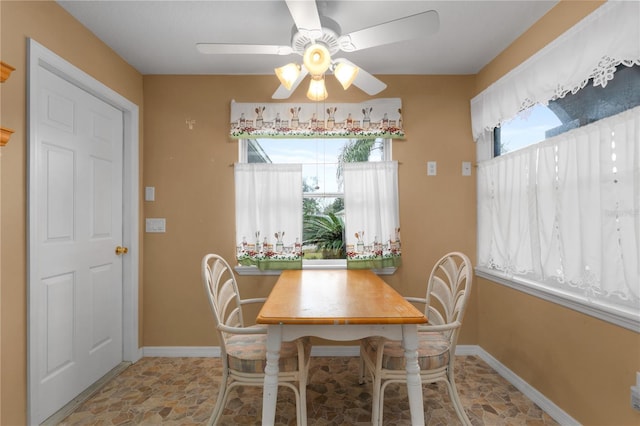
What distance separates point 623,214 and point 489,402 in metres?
1.40

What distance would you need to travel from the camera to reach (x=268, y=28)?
7.12 feet

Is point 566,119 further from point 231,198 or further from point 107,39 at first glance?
point 107,39

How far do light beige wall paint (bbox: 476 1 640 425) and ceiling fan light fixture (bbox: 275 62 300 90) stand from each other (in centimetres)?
158

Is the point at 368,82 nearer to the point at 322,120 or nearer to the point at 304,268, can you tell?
the point at 322,120

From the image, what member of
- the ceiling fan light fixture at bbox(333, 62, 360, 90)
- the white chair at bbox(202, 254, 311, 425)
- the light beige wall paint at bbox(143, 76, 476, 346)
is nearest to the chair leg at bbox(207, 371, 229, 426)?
the white chair at bbox(202, 254, 311, 425)

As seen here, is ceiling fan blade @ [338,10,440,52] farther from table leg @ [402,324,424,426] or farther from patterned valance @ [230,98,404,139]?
table leg @ [402,324,424,426]

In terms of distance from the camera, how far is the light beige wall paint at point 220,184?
112 inches

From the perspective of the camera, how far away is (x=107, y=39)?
7.59 ft

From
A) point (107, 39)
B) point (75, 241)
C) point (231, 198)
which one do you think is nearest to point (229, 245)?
point (231, 198)

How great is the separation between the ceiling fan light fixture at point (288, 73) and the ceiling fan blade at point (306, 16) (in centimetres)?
22

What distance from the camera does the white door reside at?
186cm

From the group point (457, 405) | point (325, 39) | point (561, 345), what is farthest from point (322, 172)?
point (561, 345)

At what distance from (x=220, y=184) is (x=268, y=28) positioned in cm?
130

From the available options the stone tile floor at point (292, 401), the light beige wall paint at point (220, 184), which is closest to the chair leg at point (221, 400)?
the stone tile floor at point (292, 401)
